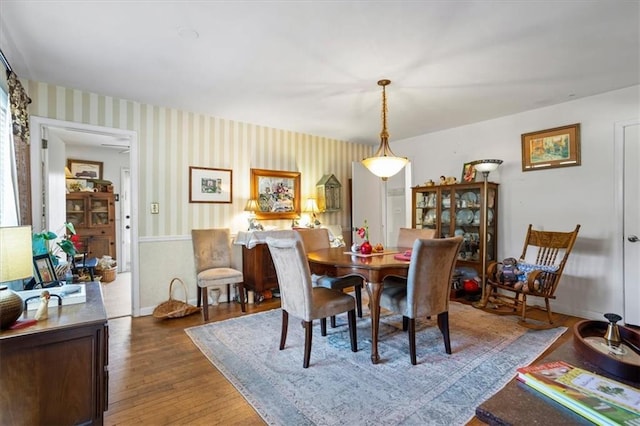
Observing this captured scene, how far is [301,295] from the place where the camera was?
2328 millimetres

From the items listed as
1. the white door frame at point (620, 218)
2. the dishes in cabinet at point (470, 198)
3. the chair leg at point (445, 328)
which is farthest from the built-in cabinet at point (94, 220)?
the white door frame at point (620, 218)

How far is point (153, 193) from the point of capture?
356 cm

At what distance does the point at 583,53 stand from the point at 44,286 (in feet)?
14.0

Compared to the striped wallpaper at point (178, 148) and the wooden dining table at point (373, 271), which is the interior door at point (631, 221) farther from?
the striped wallpaper at point (178, 148)

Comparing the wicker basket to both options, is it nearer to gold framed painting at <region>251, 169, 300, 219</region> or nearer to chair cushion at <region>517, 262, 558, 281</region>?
gold framed painting at <region>251, 169, 300, 219</region>

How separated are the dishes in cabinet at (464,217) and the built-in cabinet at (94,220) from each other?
599 cm

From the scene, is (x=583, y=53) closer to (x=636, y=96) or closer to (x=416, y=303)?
(x=636, y=96)

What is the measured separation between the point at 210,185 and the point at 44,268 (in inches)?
76.9

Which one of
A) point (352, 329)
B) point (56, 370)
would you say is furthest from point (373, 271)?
point (56, 370)

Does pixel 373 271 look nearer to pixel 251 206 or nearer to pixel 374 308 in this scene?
pixel 374 308

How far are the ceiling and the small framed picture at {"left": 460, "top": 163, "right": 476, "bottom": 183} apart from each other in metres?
0.82

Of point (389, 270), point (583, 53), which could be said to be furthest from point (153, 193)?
point (583, 53)

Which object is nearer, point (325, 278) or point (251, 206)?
point (325, 278)

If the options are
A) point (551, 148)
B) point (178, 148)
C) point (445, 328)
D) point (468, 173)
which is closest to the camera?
point (445, 328)
